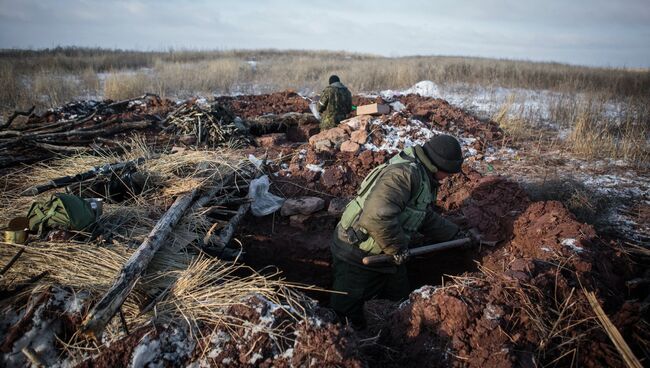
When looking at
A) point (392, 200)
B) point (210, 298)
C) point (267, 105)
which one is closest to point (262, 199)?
point (392, 200)

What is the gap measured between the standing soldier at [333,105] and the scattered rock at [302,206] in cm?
282

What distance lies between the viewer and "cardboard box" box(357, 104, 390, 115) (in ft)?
22.0

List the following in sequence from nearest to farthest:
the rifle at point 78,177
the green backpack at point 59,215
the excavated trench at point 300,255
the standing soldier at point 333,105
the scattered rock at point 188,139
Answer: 1. the green backpack at point 59,215
2. the rifle at point 78,177
3. the excavated trench at point 300,255
4. the scattered rock at point 188,139
5. the standing soldier at point 333,105

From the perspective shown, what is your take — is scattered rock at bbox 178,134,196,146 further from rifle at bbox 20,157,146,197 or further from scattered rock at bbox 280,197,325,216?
scattered rock at bbox 280,197,325,216

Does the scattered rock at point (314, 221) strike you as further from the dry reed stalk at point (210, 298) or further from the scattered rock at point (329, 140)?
the dry reed stalk at point (210, 298)

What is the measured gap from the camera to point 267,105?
29.1 ft

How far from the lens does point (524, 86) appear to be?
506 inches

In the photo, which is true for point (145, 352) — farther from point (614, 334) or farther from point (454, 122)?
point (454, 122)

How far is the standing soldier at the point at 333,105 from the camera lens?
695 centimetres

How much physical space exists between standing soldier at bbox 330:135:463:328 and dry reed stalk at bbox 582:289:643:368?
1.29 m

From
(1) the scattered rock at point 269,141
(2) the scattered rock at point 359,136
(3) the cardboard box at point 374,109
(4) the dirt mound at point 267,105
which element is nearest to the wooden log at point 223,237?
(2) the scattered rock at point 359,136

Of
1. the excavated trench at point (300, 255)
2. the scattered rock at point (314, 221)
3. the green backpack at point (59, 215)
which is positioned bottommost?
the excavated trench at point (300, 255)

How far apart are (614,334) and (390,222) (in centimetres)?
155

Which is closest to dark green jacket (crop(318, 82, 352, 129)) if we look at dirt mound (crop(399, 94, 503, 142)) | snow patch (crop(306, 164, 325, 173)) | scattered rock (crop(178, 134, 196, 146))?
dirt mound (crop(399, 94, 503, 142))
